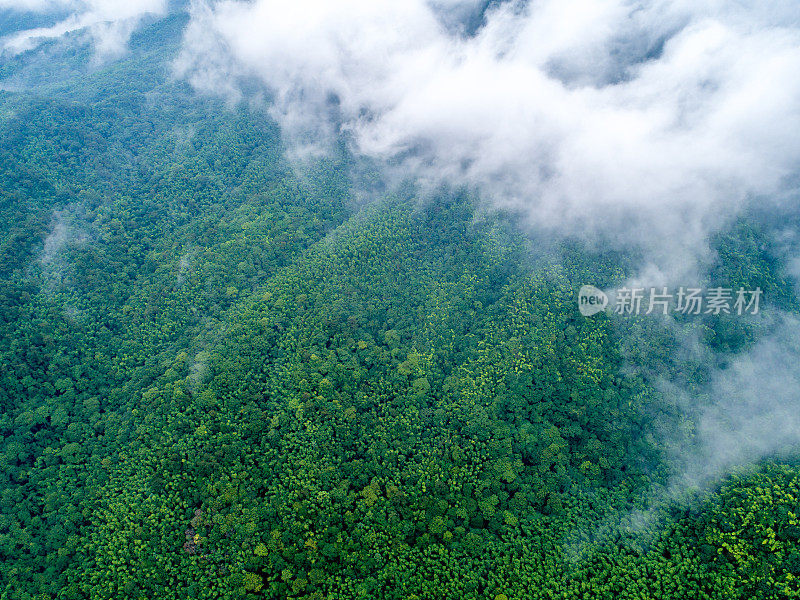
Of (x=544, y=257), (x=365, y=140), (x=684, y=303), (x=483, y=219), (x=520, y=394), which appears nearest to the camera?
(x=520, y=394)

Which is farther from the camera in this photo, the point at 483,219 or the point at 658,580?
the point at 483,219

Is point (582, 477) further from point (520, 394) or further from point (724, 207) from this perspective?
point (724, 207)

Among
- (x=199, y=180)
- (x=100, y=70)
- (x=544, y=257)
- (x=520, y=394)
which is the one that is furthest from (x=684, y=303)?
(x=100, y=70)

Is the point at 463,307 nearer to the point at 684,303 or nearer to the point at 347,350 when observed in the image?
the point at 347,350

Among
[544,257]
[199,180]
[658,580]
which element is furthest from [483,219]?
[658,580]

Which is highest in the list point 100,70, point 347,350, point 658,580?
point 100,70

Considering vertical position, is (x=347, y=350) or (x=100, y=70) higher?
(x=100, y=70)

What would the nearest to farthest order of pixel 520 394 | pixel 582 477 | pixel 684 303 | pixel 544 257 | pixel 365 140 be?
1. pixel 582 477
2. pixel 520 394
3. pixel 684 303
4. pixel 544 257
5. pixel 365 140
